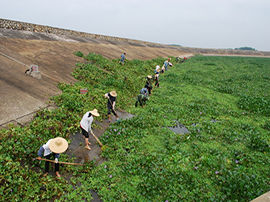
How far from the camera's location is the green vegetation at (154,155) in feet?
15.5

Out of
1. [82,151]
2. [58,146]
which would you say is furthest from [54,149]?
[82,151]

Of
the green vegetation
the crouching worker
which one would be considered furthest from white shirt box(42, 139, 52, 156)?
the green vegetation

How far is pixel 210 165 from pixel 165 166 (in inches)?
59.1

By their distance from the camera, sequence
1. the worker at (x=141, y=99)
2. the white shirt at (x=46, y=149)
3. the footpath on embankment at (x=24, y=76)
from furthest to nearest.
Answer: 1. the worker at (x=141, y=99)
2. the footpath on embankment at (x=24, y=76)
3. the white shirt at (x=46, y=149)

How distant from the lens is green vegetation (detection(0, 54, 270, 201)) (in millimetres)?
4719

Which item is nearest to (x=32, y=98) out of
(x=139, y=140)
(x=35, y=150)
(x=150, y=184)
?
(x=35, y=150)

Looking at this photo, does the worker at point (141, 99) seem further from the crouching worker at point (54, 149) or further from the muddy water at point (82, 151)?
the crouching worker at point (54, 149)

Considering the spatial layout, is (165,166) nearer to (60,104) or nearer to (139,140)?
(139,140)

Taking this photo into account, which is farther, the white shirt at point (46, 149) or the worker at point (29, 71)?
the worker at point (29, 71)

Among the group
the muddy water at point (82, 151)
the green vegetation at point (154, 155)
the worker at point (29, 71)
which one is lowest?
the muddy water at point (82, 151)

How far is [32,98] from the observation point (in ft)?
26.4

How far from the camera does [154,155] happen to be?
6145 millimetres

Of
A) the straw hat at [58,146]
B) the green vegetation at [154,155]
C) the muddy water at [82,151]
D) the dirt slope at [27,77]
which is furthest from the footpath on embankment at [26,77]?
the straw hat at [58,146]

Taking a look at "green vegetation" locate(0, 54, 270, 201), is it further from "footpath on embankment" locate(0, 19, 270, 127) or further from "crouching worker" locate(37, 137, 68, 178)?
"footpath on embankment" locate(0, 19, 270, 127)
